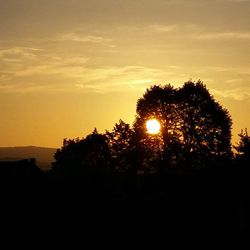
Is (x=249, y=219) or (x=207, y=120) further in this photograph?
(x=207, y=120)

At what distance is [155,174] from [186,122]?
8.33 metres

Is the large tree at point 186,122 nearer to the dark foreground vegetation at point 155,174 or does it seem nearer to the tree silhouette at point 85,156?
the dark foreground vegetation at point 155,174

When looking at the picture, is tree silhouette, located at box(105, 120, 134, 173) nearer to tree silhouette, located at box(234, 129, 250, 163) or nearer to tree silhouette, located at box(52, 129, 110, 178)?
tree silhouette, located at box(52, 129, 110, 178)

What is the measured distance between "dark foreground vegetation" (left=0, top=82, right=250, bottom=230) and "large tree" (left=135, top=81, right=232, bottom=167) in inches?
4.9

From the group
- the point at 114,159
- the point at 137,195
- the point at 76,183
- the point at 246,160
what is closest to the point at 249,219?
the point at 246,160

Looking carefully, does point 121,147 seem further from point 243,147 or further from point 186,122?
point 243,147

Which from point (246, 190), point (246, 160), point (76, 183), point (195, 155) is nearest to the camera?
point (246, 190)

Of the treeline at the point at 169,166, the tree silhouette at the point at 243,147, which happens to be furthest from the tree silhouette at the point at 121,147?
the tree silhouette at the point at 243,147

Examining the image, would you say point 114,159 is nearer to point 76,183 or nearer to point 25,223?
point 76,183

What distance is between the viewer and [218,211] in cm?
3675

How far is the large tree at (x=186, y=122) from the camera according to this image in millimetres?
63156

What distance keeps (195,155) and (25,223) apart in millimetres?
29645

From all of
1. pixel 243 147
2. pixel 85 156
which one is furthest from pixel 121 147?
pixel 243 147

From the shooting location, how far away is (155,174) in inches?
2413
